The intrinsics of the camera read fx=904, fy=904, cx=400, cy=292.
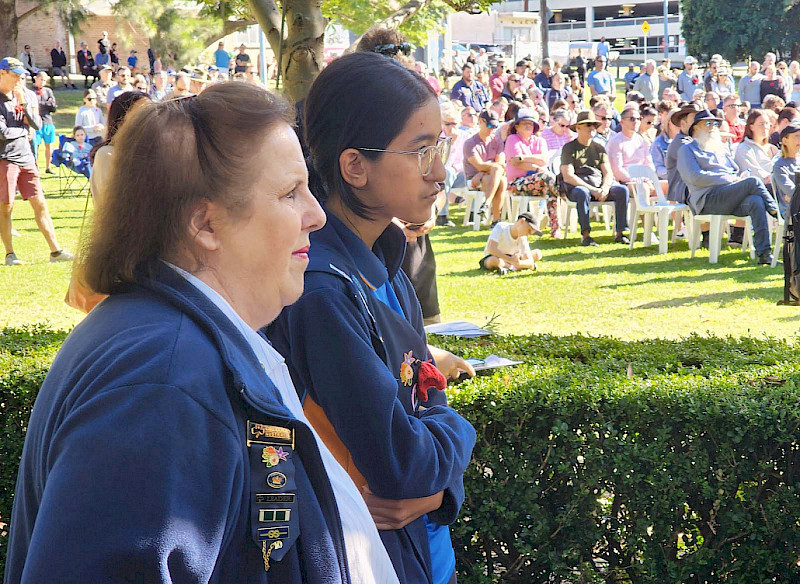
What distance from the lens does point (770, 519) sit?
2.96 metres

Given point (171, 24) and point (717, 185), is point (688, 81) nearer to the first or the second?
point (171, 24)

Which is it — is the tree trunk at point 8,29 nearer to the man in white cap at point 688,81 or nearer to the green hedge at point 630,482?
the man in white cap at point 688,81

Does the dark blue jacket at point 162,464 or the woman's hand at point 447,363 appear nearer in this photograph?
the dark blue jacket at point 162,464

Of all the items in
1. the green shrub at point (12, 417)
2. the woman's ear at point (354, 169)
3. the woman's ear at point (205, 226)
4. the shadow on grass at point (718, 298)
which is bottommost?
the shadow on grass at point (718, 298)

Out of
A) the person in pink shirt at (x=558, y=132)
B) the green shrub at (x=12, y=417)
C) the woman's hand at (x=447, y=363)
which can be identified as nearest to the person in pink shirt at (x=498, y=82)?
the person in pink shirt at (x=558, y=132)

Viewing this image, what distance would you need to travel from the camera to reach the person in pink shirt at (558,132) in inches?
614

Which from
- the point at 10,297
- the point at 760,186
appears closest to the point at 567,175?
the point at 760,186

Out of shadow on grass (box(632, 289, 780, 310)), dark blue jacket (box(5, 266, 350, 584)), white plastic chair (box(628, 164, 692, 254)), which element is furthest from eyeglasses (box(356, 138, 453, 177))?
white plastic chair (box(628, 164, 692, 254))

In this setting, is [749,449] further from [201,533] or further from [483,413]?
[201,533]

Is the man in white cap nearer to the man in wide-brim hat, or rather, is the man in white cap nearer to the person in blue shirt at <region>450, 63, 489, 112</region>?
the person in blue shirt at <region>450, 63, 489, 112</region>

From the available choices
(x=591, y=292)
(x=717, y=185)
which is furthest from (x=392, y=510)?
(x=717, y=185)

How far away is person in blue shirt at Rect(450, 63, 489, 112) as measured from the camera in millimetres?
23266

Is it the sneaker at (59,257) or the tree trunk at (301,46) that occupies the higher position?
the tree trunk at (301,46)

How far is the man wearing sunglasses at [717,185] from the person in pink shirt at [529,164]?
6.82ft
